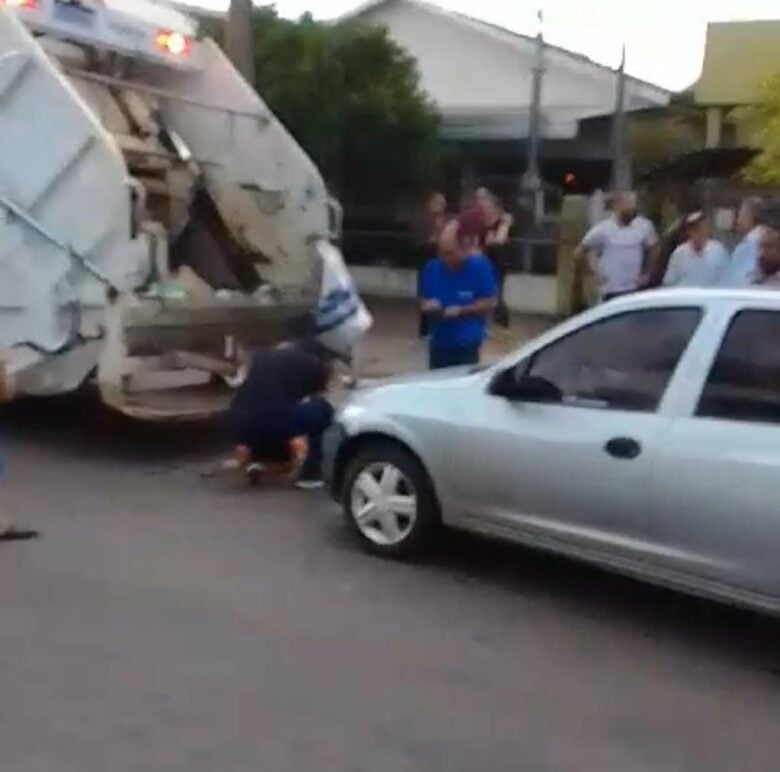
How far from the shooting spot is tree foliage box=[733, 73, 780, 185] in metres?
19.4

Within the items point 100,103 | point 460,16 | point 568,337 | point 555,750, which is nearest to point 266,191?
point 100,103

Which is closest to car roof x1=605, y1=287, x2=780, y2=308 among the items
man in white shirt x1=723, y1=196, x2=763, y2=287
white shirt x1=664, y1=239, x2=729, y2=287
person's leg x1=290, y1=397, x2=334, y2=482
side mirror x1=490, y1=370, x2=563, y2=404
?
side mirror x1=490, y1=370, x2=563, y2=404

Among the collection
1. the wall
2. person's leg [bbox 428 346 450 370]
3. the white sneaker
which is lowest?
the white sneaker

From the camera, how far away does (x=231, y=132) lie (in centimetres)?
1161

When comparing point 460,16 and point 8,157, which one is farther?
point 460,16

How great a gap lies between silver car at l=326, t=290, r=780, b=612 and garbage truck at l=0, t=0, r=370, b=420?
237 centimetres

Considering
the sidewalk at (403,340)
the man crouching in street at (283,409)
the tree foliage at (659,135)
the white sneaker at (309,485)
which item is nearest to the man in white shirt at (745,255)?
the sidewalk at (403,340)

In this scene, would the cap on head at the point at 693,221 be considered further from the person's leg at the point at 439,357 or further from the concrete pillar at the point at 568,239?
the concrete pillar at the point at 568,239

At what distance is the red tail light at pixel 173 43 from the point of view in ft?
37.4

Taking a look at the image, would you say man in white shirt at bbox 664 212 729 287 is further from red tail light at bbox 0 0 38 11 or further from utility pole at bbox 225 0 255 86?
utility pole at bbox 225 0 255 86

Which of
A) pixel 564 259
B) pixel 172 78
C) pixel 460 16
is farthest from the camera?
pixel 460 16

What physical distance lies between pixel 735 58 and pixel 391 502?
18.7 meters

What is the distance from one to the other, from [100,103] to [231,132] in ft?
3.18

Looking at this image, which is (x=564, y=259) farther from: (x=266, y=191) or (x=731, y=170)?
(x=266, y=191)
